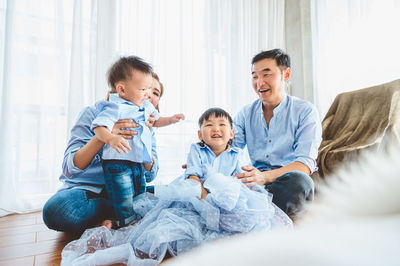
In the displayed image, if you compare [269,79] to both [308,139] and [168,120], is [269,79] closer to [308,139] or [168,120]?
[308,139]

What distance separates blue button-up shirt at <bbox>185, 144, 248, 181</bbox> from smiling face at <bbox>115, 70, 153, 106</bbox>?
39cm

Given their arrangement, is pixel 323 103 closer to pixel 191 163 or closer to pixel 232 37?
pixel 232 37

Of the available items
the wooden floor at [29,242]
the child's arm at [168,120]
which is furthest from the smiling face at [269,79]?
the wooden floor at [29,242]

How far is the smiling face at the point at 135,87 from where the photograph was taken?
1.19 meters

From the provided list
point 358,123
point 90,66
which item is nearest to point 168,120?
point 90,66

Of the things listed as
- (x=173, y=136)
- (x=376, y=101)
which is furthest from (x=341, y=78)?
(x=173, y=136)

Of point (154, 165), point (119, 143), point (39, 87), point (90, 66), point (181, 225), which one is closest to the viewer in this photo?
point (181, 225)

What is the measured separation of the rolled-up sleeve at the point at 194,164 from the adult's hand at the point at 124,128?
0.32 meters

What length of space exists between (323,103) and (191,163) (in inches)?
83.4

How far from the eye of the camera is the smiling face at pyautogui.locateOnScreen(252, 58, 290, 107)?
55.3 inches

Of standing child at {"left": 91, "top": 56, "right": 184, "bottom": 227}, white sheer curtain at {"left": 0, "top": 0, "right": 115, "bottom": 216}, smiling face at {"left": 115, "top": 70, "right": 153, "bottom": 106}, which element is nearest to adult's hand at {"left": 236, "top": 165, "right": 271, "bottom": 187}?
standing child at {"left": 91, "top": 56, "right": 184, "bottom": 227}

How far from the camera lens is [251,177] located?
109cm

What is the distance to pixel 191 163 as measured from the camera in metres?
1.25

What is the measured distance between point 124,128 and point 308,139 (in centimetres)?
94
